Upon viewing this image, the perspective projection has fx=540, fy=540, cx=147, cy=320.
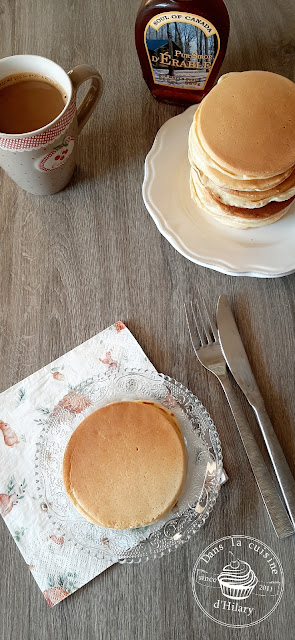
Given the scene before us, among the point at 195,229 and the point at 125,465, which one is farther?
the point at 195,229

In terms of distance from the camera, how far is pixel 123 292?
745 mm

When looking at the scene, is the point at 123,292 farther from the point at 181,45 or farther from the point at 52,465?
the point at 181,45

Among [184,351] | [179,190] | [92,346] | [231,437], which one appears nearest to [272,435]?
[231,437]

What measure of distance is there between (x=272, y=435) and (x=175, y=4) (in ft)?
1.85

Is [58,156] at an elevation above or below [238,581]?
above

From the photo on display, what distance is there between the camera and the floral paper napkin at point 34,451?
61 centimetres

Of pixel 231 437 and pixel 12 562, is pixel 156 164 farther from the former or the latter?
pixel 12 562

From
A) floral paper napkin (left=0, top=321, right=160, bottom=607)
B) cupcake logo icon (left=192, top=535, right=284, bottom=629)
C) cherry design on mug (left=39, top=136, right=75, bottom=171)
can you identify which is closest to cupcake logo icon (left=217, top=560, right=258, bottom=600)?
cupcake logo icon (left=192, top=535, right=284, bottom=629)

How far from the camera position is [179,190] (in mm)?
758

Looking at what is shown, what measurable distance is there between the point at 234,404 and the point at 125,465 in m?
0.15

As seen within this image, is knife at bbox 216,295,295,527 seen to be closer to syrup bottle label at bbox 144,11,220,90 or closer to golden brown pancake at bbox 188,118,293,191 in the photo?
golden brown pancake at bbox 188,118,293,191

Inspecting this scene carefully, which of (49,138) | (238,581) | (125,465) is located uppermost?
(49,138)

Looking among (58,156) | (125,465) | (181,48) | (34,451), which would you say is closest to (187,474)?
(125,465)

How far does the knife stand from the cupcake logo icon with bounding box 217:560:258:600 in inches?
3.0
